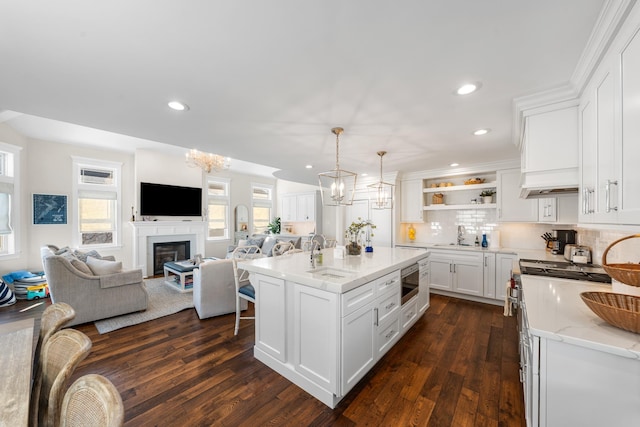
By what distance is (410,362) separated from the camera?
8.10 feet

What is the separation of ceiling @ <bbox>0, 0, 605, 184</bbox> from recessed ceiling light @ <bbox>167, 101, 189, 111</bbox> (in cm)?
6

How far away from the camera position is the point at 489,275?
13.4ft

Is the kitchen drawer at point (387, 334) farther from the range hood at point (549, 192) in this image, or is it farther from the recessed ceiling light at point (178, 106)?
the recessed ceiling light at point (178, 106)

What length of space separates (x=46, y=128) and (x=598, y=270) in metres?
7.74

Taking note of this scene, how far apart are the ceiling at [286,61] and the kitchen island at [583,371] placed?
4.92 feet

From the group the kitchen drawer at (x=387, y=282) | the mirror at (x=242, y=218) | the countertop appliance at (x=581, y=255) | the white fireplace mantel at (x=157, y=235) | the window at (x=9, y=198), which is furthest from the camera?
the mirror at (x=242, y=218)

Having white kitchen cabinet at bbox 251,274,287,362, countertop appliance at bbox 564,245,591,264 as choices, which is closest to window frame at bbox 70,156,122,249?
white kitchen cabinet at bbox 251,274,287,362

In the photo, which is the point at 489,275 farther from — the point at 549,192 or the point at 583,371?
the point at 583,371

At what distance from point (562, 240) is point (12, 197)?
28.8 feet

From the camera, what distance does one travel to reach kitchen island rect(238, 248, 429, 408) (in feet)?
6.17

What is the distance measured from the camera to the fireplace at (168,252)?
19.6 feet

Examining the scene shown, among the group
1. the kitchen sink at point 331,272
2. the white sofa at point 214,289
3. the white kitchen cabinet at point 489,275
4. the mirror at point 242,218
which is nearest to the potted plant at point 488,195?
the white kitchen cabinet at point 489,275

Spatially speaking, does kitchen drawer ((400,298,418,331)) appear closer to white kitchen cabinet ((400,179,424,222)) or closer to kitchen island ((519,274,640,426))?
kitchen island ((519,274,640,426))

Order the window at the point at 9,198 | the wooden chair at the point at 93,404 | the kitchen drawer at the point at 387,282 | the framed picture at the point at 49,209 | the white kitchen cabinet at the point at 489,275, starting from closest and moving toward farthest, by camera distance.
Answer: the wooden chair at the point at 93,404 → the kitchen drawer at the point at 387,282 → the white kitchen cabinet at the point at 489,275 → the window at the point at 9,198 → the framed picture at the point at 49,209
